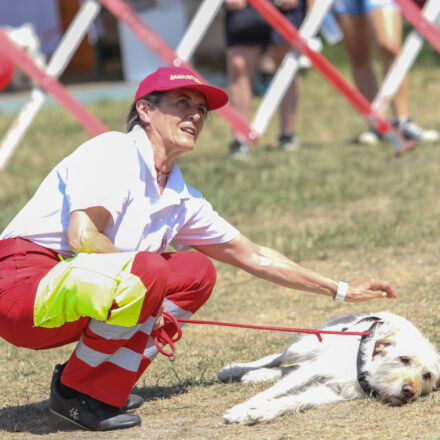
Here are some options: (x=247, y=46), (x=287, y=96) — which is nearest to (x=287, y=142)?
(x=287, y=96)

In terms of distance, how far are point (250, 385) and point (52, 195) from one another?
1.23 meters

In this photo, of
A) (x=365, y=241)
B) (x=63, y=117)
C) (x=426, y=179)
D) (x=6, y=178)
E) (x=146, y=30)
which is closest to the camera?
(x=365, y=241)

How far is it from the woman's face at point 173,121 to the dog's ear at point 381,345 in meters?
1.08

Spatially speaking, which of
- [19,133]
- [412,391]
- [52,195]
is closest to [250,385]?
[412,391]

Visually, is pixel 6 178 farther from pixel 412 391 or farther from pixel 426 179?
pixel 412 391

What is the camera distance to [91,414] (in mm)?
3275

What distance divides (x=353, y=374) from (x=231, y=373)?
0.61 metres

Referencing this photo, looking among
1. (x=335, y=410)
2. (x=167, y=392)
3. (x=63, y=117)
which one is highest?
(x=335, y=410)

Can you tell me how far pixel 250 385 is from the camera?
148 inches

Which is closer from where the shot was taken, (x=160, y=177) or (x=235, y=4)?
(x=160, y=177)

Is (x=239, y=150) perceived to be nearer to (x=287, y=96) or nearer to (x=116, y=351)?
(x=287, y=96)

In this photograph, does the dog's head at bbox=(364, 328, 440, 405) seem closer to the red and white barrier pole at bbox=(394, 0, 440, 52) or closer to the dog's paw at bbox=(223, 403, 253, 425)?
the dog's paw at bbox=(223, 403, 253, 425)

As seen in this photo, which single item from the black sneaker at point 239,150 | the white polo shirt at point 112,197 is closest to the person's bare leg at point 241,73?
the black sneaker at point 239,150

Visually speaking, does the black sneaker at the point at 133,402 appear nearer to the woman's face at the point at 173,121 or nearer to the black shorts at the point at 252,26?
the woman's face at the point at 173,121
